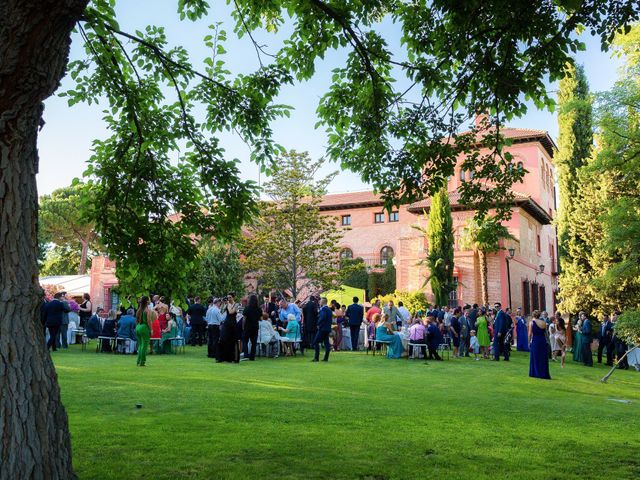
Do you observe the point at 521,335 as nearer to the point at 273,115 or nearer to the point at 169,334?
the point at 169,334

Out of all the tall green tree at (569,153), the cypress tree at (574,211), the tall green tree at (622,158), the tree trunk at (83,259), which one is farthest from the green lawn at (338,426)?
the tree trunk at (83,259)

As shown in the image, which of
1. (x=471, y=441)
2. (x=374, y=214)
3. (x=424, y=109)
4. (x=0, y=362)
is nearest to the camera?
(x=0, y=362)

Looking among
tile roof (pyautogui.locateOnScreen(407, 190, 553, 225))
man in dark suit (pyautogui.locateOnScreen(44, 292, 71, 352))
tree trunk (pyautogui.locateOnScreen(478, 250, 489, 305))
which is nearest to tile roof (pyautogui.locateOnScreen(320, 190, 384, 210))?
tile roof (pyautogui.locateOnScreen(407, 190, 553, 225))

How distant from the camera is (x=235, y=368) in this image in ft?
42.8

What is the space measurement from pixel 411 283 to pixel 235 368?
2673cm

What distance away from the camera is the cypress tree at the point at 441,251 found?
3509cm

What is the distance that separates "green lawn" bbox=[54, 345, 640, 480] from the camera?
4906mm

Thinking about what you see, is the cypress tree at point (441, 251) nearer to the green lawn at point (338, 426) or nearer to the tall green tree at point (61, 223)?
the green lawn at point (338, 426)

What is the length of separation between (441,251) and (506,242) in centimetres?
412

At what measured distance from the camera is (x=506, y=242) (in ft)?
116

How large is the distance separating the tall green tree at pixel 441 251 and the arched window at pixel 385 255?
1445 cm

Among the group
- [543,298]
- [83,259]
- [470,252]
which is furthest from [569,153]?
[83,259]

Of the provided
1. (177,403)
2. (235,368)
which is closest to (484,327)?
(235,368)

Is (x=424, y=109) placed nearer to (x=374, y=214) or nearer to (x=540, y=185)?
(x=540, y=185)
